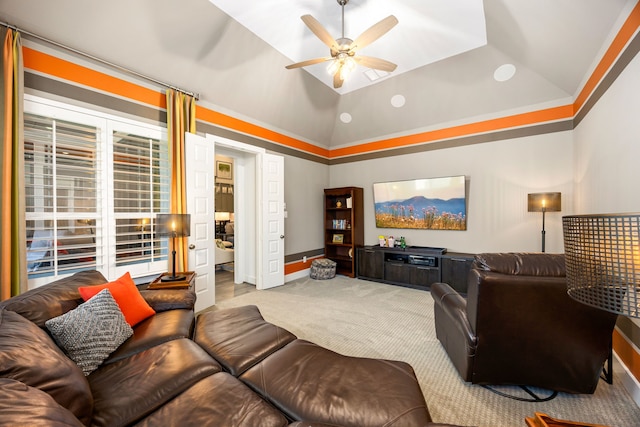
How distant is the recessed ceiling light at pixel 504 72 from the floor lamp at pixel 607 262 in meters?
4.01

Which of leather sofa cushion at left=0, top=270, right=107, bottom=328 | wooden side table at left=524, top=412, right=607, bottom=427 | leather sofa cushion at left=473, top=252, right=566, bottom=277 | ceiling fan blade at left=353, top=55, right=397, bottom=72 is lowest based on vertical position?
wooden side table at left=524, top=412, right=607, bottom=427

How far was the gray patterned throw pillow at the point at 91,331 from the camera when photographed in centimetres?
153

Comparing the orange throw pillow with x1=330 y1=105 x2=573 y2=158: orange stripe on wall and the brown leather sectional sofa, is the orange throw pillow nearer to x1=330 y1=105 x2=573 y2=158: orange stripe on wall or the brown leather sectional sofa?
the brown leather sectional sofa

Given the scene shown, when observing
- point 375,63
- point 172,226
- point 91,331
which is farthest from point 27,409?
point 375,63

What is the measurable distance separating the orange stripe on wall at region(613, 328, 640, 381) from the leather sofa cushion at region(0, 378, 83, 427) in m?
3.45

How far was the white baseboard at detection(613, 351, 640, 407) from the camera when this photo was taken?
1889 mm

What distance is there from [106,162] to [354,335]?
3461 mm

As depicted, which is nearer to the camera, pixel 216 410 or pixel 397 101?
pixel 216 410

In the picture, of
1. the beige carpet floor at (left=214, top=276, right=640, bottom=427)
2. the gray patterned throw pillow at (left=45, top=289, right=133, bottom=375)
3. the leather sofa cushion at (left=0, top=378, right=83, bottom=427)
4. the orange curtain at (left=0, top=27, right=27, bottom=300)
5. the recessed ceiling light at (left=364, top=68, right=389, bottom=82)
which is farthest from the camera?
the recessed ceiling light at (left=364, top=68, right=389, bottom=82)

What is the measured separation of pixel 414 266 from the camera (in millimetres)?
4773

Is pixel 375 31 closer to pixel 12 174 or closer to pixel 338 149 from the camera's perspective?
pixel 12 174

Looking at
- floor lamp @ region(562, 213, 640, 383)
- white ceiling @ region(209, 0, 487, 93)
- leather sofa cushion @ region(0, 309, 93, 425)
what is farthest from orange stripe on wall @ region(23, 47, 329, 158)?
floor lamp @ region(562, 213, 640, 383)

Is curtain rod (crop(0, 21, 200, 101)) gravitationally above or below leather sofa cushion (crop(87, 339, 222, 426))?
above

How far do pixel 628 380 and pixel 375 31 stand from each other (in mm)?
3632
